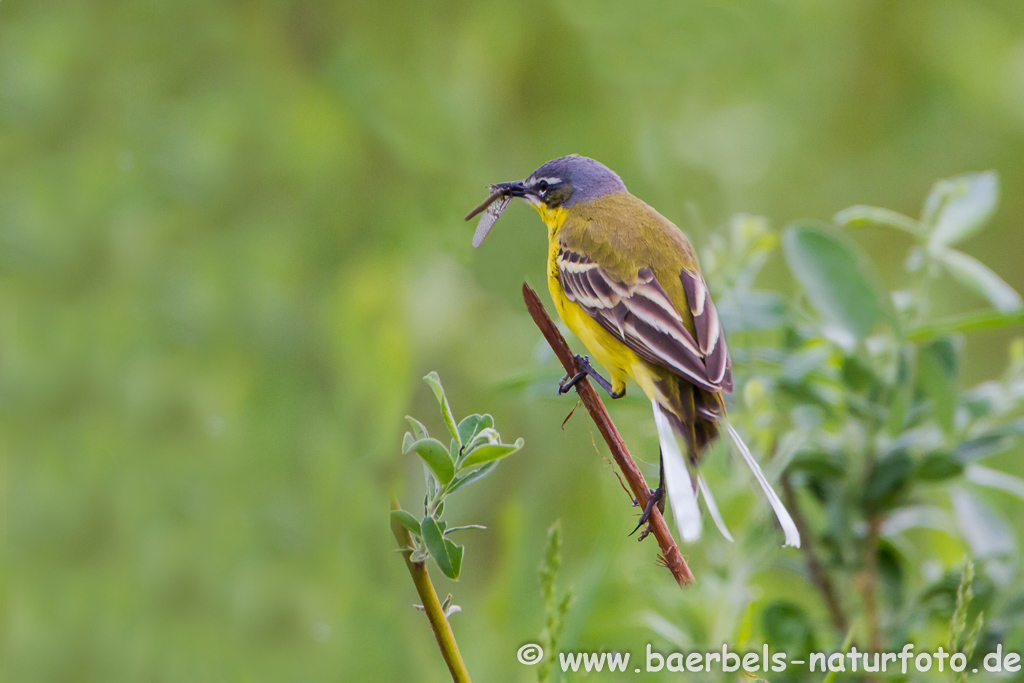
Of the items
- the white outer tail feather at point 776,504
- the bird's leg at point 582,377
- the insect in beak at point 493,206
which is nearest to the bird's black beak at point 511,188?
the insect in beak at point 493,206

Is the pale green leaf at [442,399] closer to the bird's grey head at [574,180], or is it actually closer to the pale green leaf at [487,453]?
the pale green leaf at [487,453]

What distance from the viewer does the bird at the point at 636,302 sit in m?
0.52

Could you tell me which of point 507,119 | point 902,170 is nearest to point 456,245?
point 507,119

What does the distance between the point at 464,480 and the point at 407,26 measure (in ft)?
4.27

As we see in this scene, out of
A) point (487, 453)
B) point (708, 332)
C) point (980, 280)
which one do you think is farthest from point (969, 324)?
point (487, 453)

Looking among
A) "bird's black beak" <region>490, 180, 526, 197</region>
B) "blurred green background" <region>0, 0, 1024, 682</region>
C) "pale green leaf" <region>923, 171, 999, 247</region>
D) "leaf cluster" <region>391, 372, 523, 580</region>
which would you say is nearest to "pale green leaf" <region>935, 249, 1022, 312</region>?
"pale green leaf" <region>923, 171, 999, 247</region>

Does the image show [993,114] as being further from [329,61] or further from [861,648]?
[861,648]

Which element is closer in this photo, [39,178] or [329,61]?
[39,178]

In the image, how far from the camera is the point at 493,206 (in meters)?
0.58

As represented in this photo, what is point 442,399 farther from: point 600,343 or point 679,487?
point 600,343

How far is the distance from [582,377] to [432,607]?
145 millimetres

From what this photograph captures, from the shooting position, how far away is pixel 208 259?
93cm

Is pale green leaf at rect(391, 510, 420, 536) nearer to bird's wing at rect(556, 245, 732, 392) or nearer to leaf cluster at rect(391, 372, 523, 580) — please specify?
leaf cluster at rect(391, 372, 523, 580)

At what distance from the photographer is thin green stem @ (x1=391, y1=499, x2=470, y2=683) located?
1.12 ft
